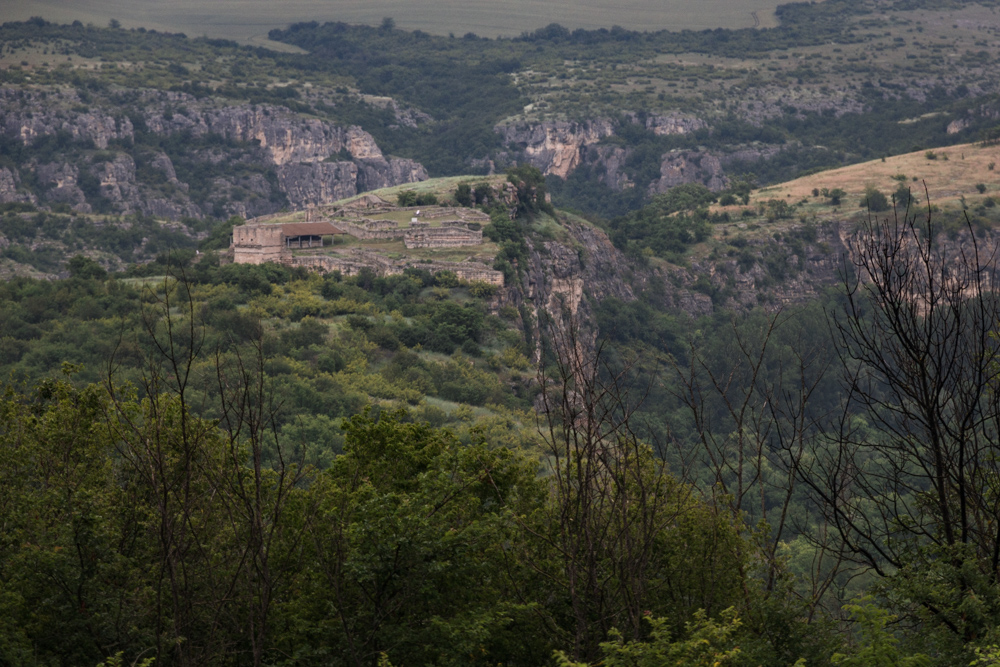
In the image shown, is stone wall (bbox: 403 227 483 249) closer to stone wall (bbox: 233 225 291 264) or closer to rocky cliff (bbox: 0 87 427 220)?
stone wall (bbox: 233 225 291 264)

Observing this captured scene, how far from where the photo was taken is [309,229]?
87.0 meters

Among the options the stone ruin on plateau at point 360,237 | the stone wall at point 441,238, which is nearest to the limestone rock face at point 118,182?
the stone ruin on plateau at point 360,237

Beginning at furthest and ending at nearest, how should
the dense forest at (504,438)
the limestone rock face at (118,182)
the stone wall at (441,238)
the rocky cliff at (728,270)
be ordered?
the limestone rock face at (118,182)
the rocky cliff at (728,270)
the stone wall at (441,238)
the dense forest at (504,438)

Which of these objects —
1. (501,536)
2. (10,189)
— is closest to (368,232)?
(501,536)

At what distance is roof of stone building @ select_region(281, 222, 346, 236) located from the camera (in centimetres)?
8512

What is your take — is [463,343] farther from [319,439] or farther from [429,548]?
[429,548]

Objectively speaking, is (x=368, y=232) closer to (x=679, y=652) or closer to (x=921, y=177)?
(x=921, y=177)

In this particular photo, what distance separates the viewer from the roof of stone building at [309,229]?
85.1 metres

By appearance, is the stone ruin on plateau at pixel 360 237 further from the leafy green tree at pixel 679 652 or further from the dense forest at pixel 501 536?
the leafy green tree at pixel 679 652

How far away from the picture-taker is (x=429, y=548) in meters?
18.4

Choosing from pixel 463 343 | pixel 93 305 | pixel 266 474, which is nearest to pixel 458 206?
pixel 463 343

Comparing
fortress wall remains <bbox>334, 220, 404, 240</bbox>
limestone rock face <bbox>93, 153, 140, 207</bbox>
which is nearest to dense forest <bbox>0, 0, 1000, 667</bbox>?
limestone rock face <bbox>93, 153, 140, 207</bbox>

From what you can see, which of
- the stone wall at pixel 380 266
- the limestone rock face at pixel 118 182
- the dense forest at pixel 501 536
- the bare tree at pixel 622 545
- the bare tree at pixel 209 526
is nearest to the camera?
the dense forest at pixel 501 536

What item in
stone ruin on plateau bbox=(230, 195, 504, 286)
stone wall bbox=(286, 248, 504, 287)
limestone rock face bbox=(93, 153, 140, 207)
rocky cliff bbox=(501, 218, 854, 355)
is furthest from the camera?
limestone rock face bbox=(93, 153, 140, 207)
